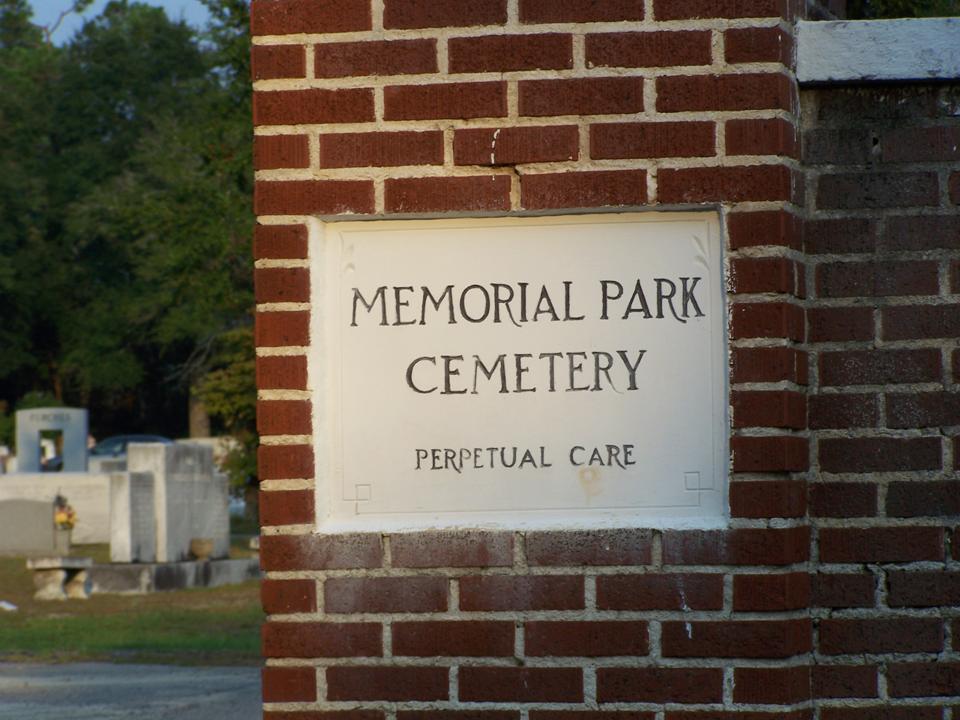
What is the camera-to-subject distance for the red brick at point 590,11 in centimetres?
341

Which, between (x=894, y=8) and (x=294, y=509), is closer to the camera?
(x=294, y=509)

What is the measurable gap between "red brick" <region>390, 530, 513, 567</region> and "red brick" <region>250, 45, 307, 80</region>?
40.0 inches

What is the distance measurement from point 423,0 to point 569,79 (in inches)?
14.0

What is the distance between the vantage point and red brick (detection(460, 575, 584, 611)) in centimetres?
339

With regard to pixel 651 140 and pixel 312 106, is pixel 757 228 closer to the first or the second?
pixel 651 140

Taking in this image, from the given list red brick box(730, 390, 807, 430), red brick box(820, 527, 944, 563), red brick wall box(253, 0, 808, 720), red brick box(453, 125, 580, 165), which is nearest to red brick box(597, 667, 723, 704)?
red brick wall box(253, 0, 808, 720)

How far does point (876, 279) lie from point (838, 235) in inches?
5.0

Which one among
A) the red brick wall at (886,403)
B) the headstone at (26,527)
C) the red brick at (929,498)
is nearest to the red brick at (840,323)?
the red brick wall at (886,403)

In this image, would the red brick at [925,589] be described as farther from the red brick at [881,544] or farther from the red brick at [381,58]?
the red brick at [381,58]

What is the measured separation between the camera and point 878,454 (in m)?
3.53

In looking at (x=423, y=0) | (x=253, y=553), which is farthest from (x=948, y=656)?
(x=253, y=553)

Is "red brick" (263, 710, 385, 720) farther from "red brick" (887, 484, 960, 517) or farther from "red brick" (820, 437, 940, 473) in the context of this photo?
"red brick" (887, 484, 960, 517)

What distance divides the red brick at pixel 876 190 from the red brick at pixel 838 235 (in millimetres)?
34

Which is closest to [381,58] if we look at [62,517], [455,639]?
[455,639]
